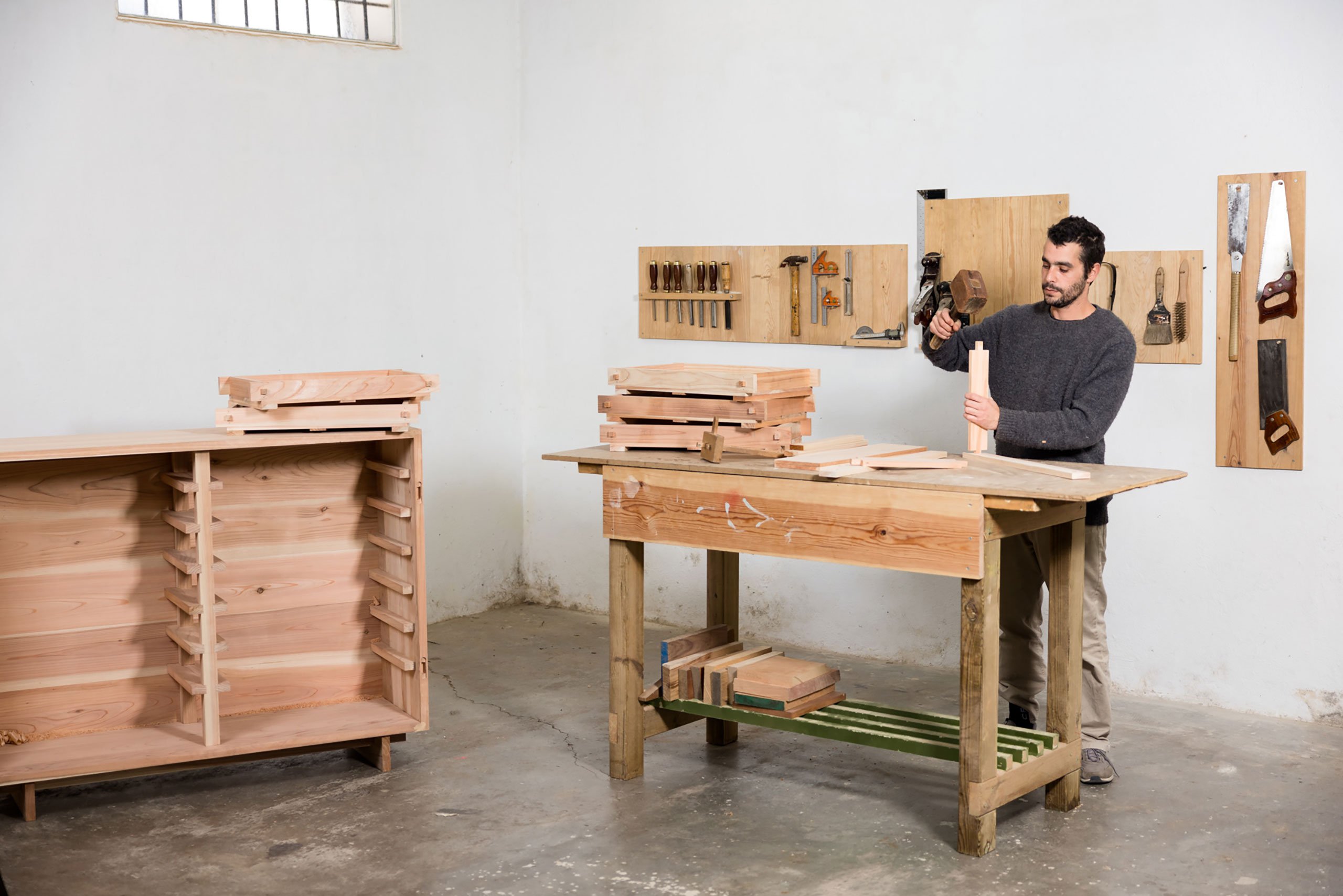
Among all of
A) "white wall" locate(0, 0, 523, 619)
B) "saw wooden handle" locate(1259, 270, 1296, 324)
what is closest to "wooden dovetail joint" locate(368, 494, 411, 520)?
"white wall" locate(0, 0, 523, 619)

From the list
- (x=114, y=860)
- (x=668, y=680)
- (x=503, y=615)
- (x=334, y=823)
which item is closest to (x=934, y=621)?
(x=668, y=680)

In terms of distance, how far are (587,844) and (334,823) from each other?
77 centimetres

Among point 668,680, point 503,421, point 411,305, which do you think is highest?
point 411,305

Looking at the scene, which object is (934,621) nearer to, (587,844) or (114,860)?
(587,844)

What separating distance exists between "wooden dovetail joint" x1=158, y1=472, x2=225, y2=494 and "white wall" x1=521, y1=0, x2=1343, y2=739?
2.71m

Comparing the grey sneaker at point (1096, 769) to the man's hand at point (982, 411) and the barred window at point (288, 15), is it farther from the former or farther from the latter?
the barred window at point (288, 15)

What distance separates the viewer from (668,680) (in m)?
4.07

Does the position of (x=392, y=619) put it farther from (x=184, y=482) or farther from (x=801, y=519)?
(x=801, y=519)

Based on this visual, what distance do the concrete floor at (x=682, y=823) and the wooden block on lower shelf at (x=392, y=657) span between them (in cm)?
34

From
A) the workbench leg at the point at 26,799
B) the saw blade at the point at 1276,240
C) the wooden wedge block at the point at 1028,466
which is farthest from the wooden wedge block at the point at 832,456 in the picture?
the workbench leg at the point at 26,799

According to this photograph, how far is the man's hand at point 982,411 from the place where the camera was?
3898mm

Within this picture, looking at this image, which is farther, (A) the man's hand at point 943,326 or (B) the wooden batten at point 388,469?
(A) the man's hand at point 943,326

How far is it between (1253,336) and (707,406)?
215cm

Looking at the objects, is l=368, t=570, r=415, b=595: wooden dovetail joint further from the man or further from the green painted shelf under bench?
the man
